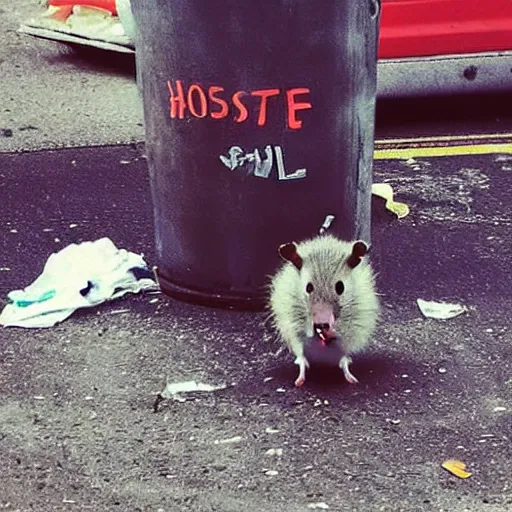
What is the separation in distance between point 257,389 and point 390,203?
1.89m

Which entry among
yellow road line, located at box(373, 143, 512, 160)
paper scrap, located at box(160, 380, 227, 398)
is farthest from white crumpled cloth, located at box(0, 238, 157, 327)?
yellow road line, located at box(373, 143, 512, 160)

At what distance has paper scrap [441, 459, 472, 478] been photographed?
146 inches

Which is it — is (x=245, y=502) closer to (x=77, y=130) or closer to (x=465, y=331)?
(x=465, y=331)

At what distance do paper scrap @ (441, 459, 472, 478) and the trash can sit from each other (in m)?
1.15

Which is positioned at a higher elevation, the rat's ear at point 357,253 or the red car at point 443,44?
the red car at point 443,44

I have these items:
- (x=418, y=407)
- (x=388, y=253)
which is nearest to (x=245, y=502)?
(x=418, y=407)

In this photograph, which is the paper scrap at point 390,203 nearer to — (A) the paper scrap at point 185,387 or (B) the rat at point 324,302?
(B) the rat at point 324,302

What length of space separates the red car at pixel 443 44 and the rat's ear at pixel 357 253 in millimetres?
3038

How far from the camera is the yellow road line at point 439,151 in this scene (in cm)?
669

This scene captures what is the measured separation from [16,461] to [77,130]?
3798 millimetres

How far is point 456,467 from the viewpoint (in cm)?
374

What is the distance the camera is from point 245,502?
11.8ft

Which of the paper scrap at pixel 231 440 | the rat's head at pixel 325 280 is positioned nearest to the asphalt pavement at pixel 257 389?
the paper scrap at pixel 231 440

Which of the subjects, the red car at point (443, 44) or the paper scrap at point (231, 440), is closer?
the paper scrap at point (231, 440)
